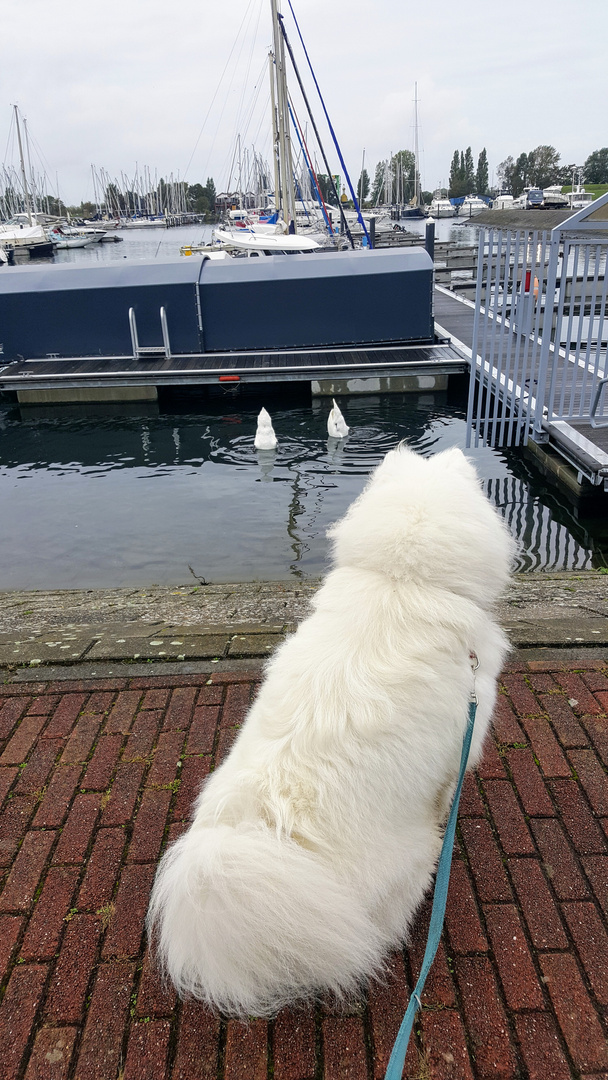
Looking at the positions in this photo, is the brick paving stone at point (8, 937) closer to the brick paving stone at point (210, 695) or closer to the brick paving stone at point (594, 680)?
the brick paving stone at point (210, 695)

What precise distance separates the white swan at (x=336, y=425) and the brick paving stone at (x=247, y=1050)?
982 cm

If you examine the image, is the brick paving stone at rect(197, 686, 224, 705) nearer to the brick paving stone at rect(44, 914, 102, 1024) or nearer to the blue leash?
the brick paving stone at rect(44, 914, 102, 1024)

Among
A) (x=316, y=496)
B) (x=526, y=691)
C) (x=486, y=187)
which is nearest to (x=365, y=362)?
(x=316, y=496)

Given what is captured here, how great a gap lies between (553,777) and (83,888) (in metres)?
2.11

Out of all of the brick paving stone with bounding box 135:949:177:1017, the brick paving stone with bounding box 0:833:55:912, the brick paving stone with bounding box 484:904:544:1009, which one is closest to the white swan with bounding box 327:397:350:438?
the brick paving stone with bounding box 0:833:55:912

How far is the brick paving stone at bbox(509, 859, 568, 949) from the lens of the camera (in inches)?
92.0

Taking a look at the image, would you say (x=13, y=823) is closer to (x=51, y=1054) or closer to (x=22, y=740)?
(x=22, y=740)

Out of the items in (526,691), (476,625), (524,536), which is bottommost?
(524,536)

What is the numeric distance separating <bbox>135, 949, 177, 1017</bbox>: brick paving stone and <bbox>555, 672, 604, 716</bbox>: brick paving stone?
2.39 m

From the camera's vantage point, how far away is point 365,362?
519 inches

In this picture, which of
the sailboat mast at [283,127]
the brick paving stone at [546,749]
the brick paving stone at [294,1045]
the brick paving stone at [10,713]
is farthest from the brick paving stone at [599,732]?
the sailboat mast at [283,127]

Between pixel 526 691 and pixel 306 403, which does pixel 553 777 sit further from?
pixel 306 403

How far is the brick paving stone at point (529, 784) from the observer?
9.46ft

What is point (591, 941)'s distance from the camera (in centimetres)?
232
